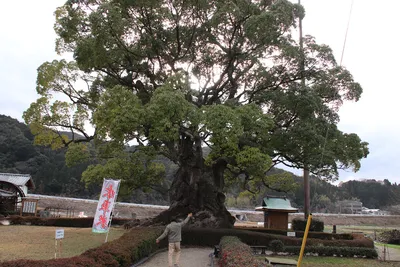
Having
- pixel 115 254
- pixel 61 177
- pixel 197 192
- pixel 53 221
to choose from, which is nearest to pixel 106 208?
pixel 115 254

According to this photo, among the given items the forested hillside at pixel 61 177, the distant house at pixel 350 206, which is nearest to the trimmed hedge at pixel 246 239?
the forested hillside at pixel 61 177


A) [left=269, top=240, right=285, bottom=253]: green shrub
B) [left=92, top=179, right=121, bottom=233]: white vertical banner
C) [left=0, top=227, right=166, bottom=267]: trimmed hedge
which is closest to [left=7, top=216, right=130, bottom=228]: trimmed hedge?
[left=0, top=227, right=166, bottom=267]: trimmed hedge

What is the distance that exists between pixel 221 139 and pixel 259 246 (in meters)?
4.51

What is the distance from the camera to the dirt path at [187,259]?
1035cm

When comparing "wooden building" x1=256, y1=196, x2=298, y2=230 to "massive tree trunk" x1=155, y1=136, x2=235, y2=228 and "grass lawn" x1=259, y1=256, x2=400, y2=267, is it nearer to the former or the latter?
"massive tree trunk" x1=155, y1=136, x2=235, y2=228

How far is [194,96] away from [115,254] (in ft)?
38.6

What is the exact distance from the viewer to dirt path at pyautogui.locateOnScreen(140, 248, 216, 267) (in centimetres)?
1035

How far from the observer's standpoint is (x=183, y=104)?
13891 mm

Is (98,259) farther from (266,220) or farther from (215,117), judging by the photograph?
(266,220)

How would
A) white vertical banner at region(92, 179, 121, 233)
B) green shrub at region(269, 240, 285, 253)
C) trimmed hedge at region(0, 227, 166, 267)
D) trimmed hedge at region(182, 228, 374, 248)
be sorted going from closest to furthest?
trimmed hedge at region(0, 227, 166, 267)
white vertical banner at region(92, 179, 121, 233)
green shrub at region(269, 240, 285, 253)
trimmed hedge at region(182, 228, 374, 248)

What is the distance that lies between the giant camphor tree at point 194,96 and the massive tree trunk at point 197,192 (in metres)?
0.05

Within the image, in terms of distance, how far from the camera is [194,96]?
18.9 metres

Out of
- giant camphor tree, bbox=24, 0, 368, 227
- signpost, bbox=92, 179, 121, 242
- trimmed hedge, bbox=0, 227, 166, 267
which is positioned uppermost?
giant camphor tree, bbox=24, 0, 368, 227

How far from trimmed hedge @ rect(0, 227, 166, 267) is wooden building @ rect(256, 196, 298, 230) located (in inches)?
382
